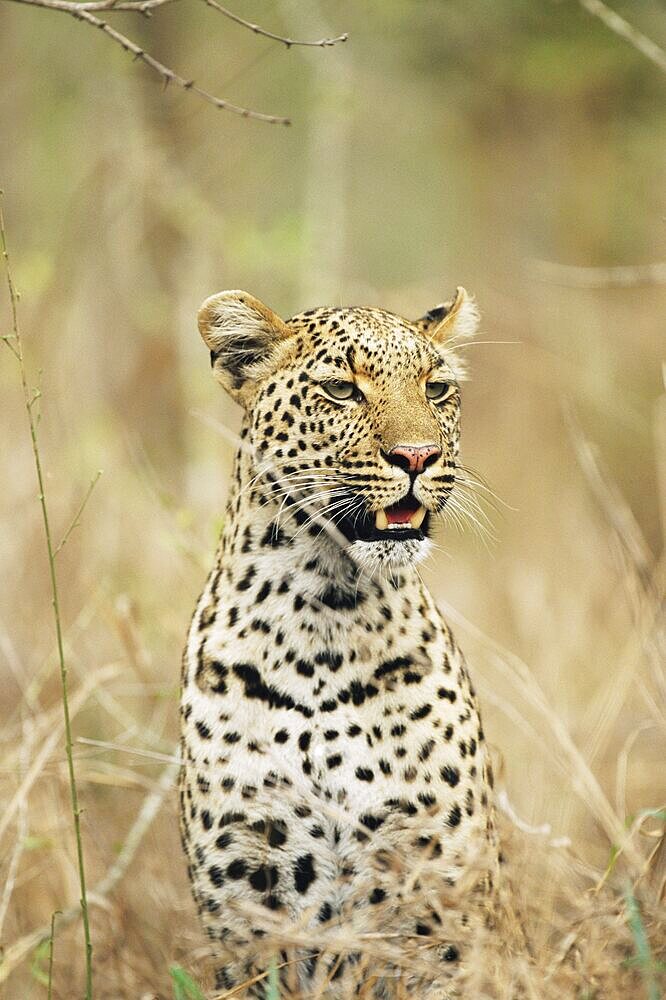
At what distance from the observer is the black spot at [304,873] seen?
4305 millimetres

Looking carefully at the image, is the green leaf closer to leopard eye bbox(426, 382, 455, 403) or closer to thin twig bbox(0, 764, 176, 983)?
leopard eye bbox(426, 382, 455, 403)

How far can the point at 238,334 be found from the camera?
15.4 ft

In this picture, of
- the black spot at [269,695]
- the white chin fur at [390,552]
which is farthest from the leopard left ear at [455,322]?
the black spot at [269,695]

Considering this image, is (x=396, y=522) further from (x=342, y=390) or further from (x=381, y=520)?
(x=342, y=390)

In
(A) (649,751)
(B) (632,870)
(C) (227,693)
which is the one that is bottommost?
(A) (649,751)

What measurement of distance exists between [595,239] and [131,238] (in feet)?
24.8

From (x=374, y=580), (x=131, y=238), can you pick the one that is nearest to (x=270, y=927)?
(x=374, y=580)

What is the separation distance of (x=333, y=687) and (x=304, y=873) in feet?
1.95

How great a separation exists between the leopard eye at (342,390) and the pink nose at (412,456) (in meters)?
0.36

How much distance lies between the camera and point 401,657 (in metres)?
4.48

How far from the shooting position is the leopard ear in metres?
4.64

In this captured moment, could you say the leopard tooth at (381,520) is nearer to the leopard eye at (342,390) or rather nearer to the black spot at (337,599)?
the black spot at (337,599)

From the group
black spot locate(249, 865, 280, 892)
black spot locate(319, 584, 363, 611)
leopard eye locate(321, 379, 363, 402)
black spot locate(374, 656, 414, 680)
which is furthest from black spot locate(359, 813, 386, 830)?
leopard eye locate(321, 379, 363, 402)

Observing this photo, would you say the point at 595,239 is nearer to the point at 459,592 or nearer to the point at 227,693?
the point at 459,592
